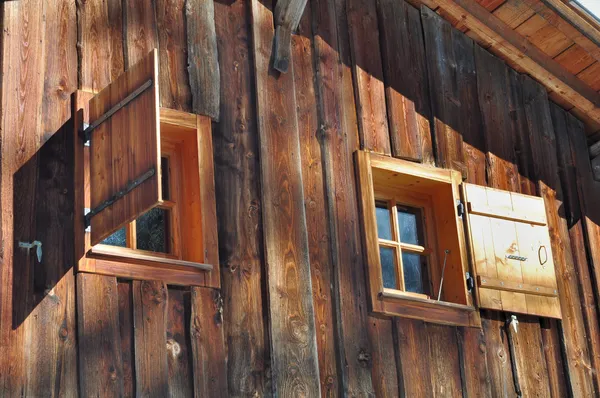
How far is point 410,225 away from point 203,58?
1752 mm

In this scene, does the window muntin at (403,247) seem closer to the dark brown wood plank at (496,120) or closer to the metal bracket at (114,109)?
the dark brown wood plank at (496,120)

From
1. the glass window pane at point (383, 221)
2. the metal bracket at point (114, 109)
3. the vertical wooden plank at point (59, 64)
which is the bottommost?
the glass window pane at point (383, 221)

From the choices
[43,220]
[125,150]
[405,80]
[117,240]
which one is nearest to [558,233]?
[405,80]

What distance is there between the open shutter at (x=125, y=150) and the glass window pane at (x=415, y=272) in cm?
230

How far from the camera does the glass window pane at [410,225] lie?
7.64m

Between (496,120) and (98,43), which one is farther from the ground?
(496,120)

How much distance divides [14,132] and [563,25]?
3.86 meters

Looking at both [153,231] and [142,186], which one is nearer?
[142,186]

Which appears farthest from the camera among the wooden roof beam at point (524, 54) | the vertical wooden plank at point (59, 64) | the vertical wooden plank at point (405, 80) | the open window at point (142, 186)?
the wooden roof beam at point (524, 54)

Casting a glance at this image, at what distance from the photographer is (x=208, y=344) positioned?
623 centimetres

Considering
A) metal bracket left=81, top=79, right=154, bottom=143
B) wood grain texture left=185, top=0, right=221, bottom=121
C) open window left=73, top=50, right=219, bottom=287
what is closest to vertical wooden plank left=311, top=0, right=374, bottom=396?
wood grain texture left=185, top=0, right=221, bottom=121

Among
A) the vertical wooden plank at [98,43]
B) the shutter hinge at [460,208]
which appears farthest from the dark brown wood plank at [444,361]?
the vertical wooden plank at [98,43]

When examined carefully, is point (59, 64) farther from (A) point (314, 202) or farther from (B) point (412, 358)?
(B) point (412, 358)

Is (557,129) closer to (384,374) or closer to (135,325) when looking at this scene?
(384,374)
